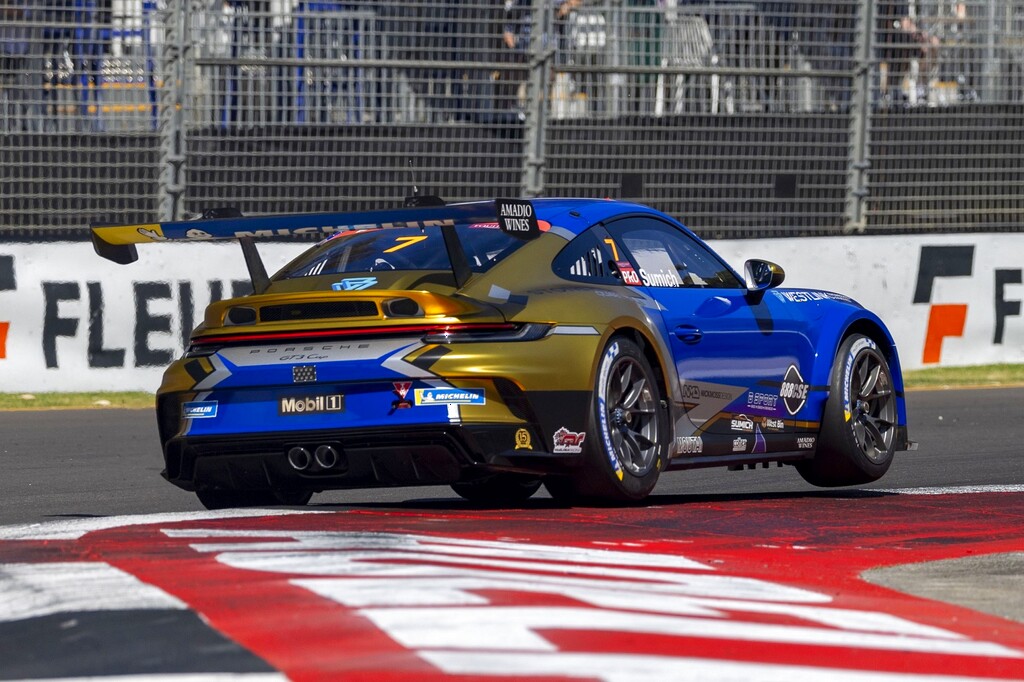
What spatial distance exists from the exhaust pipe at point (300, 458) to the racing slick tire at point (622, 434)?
97 cm

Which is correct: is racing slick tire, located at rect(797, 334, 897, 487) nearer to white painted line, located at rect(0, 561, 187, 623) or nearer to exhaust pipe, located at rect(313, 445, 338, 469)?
exhaust pipe, located at rect(313, 445, 338, 469)

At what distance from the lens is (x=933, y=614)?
4.88m

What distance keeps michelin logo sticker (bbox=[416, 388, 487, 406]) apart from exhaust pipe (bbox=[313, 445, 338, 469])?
1.27 feet

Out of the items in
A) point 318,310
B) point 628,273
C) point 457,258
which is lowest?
point 318,310

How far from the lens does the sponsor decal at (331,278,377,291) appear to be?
7.04 meters

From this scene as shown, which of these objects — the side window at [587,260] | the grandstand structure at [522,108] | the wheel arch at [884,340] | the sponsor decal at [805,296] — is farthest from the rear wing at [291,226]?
the grandstand structure at [522,108]

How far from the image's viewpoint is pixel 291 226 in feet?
23.1

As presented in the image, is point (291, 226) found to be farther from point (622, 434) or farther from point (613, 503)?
point (613, 503)

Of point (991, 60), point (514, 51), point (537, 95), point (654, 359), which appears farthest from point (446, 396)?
point (991, 60)

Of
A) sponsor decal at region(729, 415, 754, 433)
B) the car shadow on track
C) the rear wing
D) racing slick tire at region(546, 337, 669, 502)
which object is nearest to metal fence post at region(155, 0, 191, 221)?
the car shadow on track

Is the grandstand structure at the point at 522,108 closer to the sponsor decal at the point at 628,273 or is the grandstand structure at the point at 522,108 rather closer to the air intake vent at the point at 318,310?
the sponsor decal at the point at 628,273

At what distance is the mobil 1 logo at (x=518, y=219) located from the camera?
666 centimetres

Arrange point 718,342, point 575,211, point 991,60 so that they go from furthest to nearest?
point 991,60, point 718,342, point 575,211

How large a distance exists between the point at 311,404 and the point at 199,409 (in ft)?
1.78
